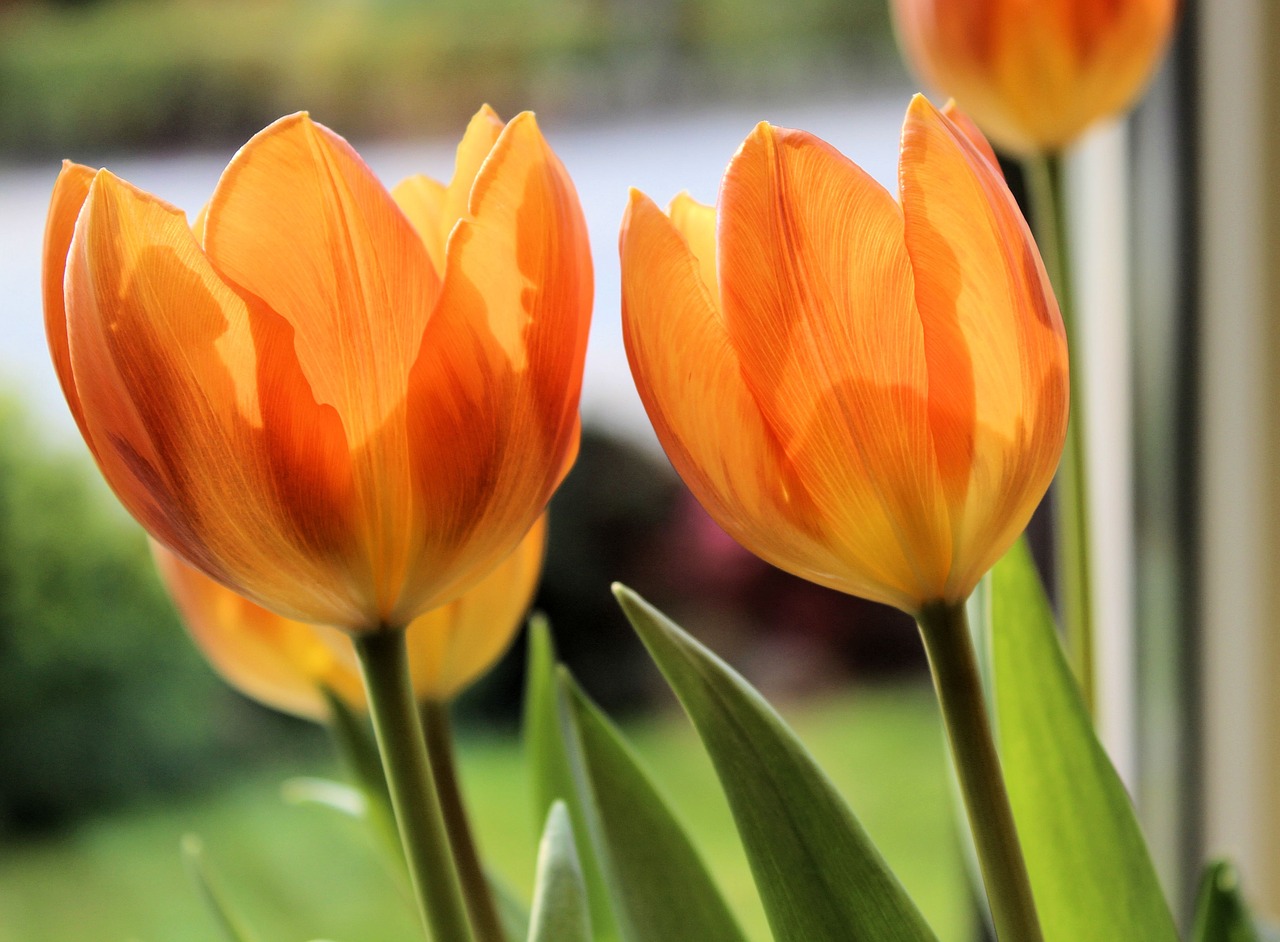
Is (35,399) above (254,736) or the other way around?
above

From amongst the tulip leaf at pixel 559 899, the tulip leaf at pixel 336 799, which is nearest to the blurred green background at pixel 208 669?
the tulip leaf at pixel 336 799

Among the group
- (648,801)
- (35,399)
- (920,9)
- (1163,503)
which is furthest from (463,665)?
(1163,503)

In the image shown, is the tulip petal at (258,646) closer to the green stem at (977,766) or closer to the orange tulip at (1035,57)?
the green stem at (977,766)

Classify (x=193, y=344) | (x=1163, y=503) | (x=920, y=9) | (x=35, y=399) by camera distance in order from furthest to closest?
(x=1163, y=503), (x=35, y=399), (x=920, y=9), (x=193, y=344)

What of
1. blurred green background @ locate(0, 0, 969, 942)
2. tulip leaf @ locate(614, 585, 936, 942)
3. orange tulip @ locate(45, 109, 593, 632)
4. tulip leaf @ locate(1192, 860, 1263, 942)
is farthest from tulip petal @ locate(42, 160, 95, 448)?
blurred green background @ locate(0, 0, 969, 942)

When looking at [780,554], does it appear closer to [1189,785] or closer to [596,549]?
[596,549]

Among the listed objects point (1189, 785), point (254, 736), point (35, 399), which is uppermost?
point (35, 399)

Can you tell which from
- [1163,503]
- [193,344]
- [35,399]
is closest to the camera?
[193,344]
